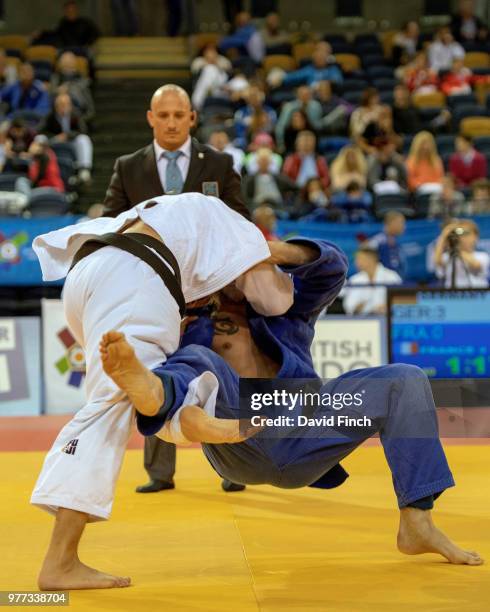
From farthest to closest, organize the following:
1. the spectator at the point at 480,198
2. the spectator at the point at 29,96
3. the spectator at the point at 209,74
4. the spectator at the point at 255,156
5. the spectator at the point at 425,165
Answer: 1. the spectator at the point at 209,74
2. the spectator at the point at 29,96
3. the spectator at the point at 425,165
4. the spectator at the point at 255,156
5. the spectator at the point at 480,198

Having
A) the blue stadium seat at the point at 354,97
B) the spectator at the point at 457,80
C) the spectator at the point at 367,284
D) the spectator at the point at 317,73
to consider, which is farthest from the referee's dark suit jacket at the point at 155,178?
the spectator at the point at 457,80

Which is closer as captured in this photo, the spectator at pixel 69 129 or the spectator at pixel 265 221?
the spectator at pixel 265 221

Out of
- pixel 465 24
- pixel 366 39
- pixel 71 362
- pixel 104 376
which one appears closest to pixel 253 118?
pixel 366 39

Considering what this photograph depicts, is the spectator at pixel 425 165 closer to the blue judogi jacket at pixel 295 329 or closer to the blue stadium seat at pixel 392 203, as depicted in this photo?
the blue stadium seat at pixel 392 203

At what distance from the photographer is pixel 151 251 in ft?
11.0


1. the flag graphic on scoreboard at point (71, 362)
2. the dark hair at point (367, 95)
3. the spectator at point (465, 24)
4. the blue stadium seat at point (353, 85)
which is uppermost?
the spectator at point (465, 24)

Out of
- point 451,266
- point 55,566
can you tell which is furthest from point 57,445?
point 451,266

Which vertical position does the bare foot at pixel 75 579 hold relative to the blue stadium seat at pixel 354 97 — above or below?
below

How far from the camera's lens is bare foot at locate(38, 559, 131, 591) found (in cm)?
324

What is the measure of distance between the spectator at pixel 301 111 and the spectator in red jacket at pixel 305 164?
75 cm

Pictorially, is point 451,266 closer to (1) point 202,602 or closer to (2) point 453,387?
(2) point 453,387

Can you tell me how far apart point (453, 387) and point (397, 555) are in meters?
0.60

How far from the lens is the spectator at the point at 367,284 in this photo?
892 centimetres

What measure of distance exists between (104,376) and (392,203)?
8.86 metres
